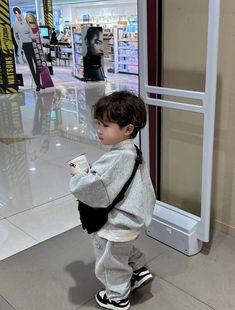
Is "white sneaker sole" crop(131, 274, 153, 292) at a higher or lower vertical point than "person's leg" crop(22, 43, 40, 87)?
lower

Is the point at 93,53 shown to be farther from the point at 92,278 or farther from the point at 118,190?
the point at 118,190

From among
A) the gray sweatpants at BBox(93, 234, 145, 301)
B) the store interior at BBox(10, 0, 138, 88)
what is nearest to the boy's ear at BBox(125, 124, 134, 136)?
the gray sweatpants at BBox(93, 234, 145, 301)

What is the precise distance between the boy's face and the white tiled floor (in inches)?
48.2

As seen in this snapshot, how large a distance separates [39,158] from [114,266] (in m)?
2.77

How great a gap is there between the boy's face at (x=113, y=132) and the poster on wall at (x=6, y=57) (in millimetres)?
7570

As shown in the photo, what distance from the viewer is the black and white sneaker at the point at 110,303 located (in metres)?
1.73

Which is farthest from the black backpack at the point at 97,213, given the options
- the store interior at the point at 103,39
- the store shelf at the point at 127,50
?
the store shelf at the point at 127,50

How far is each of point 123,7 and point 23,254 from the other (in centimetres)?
1843

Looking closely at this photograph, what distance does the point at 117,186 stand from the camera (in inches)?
58.8

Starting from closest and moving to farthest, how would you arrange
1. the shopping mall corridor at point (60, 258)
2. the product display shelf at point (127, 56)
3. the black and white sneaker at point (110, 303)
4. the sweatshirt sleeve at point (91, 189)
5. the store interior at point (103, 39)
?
the sweatshirt sleeve at point (91, 189), the black and white sneaker at point (110, 303), the shopping mall corridor at point (60, 258), the store interior at point (103, 39), the product display shelf at point (127, 56)

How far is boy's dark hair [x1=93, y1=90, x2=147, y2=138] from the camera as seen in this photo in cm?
147

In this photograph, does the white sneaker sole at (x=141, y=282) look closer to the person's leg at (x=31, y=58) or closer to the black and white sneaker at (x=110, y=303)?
the black and white sneaker at (x=110, y=303)

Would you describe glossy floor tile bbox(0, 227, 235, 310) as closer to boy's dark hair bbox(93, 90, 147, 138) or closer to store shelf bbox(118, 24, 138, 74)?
boy's dark hair bbox(93, 90, 147, 138)

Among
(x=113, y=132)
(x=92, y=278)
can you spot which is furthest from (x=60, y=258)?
(x=113, y=132)
